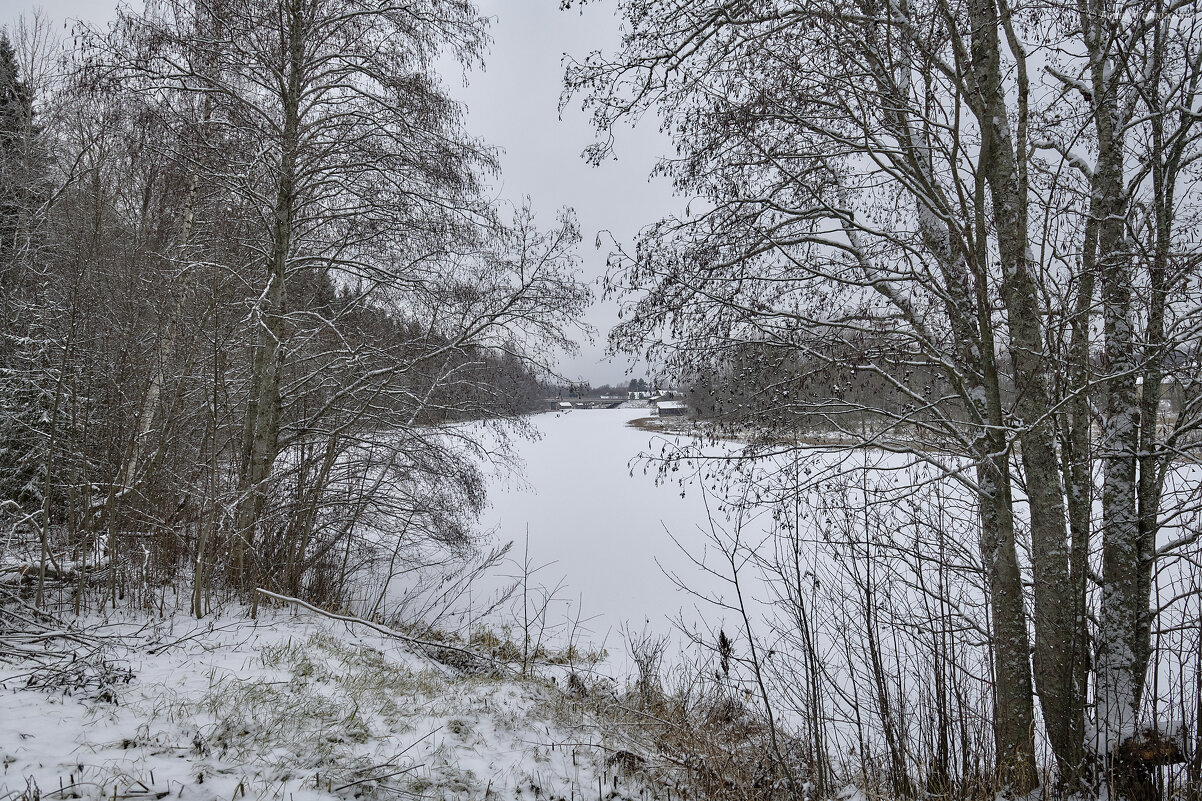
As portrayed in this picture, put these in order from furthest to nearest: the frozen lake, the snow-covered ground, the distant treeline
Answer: the frozen lake
the distant treeline
the snow-covered ground

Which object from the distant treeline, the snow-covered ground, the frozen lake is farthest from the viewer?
the frozen lake

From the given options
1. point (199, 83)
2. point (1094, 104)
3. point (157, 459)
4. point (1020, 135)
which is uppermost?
point (199, 83)

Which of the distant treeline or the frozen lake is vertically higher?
the distant treeline

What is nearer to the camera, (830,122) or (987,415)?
(987,415)

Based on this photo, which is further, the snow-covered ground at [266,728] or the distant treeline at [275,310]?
the distant treeline at [275,310]

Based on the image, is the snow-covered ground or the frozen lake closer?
the snow-covered ground

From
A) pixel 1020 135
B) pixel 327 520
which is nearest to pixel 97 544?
pixel 327 520

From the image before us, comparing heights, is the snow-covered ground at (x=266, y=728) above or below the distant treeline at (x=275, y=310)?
below

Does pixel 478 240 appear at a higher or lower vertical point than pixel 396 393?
higher

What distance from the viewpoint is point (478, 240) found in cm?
709

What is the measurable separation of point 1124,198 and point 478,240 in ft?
19.4

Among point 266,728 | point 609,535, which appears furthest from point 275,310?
point 609,535

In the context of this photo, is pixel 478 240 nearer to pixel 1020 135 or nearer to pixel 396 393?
pixel 396 393

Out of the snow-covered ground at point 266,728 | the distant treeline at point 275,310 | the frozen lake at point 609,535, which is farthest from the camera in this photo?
the frozen lake at point 609,535
